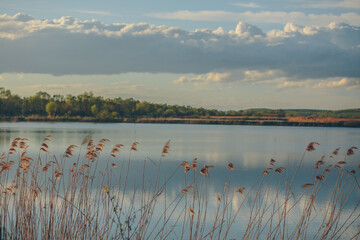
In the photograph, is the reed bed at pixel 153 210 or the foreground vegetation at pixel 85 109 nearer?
the reed bed at pixel 153 210

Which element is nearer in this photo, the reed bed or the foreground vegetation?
the reed bed

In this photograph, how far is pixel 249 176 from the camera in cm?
1245

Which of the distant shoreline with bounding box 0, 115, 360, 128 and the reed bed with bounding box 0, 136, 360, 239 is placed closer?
the reed bed with bounding box 0, 136, 360, 239

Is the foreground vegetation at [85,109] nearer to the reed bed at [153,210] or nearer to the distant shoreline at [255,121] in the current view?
the distant shoreline at [255,121]

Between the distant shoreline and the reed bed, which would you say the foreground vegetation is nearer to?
the distant shoreline

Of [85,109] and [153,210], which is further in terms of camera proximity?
[85,109]

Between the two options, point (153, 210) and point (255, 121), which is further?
point (255, 121)

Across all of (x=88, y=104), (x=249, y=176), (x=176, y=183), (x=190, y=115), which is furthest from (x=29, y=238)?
(x=88, y=104)

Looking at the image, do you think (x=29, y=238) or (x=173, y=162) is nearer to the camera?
(x=29, y=238)

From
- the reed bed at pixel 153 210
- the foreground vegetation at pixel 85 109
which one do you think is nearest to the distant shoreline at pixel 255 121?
the foreground vegetation at pixel 85 109

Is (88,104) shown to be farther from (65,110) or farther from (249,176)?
(249,176)

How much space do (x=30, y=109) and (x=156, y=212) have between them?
69551 mm

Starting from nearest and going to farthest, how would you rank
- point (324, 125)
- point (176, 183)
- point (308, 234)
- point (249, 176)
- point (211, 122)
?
1. point (308, 234)
2. point (176, 183)
3. point (249, 176)
4. point (324, 125)
5. point (211, 122)

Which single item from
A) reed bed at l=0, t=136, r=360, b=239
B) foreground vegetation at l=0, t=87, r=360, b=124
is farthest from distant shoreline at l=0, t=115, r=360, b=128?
reed bed at l=0, t=136, r=360, b=239
